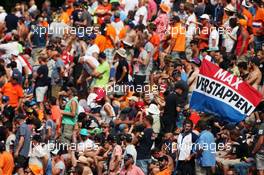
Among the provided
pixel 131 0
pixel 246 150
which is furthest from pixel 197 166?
pixel 131 0

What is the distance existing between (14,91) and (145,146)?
4.47m

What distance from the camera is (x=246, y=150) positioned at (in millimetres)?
25750

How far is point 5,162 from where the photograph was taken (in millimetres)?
26109

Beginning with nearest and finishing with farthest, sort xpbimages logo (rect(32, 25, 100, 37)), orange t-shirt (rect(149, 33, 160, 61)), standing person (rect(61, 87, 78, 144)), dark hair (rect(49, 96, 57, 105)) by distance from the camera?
1. standing person (rect(61, 87, 78, 144))
2. dark hair (rect(49, 96, 57, 105))
3. orange t-shirt (rect(149, 33, 160, 61))
4. xpbimages logo (rect(32, 25, 100, 37))

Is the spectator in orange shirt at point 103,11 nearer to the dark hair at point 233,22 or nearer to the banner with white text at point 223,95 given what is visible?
the dark hair at point 233,22

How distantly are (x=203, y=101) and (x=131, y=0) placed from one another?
377 inches

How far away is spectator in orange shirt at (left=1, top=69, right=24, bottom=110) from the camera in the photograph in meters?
29.5

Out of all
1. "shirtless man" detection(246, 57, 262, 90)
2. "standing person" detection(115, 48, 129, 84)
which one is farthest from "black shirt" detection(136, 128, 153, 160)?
"standing person" detection(115, 48, 129, 84)

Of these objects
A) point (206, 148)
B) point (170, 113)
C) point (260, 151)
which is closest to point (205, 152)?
point (206, 148)

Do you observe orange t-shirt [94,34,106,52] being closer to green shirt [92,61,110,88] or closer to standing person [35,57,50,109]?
green shirt [92,61,110,88]

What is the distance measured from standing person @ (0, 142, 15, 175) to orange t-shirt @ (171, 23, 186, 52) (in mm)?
7387

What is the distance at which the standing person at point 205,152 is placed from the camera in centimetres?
2539

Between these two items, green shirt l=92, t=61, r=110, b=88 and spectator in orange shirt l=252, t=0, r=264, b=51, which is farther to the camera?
spectator in orange shirt l=252, t=0, r=264, b=51

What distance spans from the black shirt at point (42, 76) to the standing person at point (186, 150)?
5.55 m
